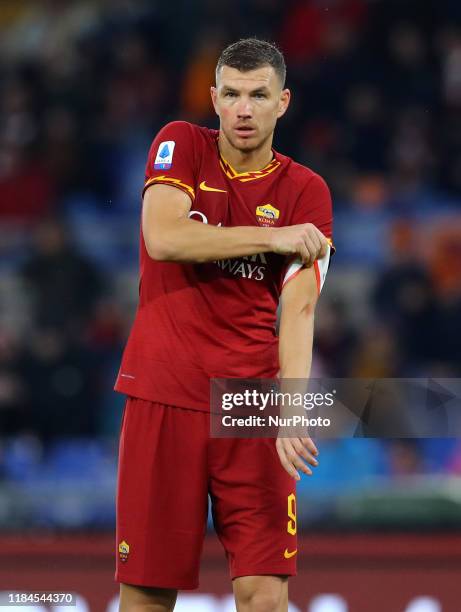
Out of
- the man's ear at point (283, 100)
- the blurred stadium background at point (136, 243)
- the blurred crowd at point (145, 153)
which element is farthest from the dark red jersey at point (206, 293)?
the blurred crowd at point (145, 153)

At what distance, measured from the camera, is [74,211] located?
8789 mm

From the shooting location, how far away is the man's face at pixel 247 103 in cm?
379

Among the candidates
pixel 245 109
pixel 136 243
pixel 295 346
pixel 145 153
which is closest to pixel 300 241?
pixel 295 346

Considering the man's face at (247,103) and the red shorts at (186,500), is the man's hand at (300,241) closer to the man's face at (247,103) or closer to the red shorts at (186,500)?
the man's face at (247,103)

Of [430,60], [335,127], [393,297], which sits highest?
[430,60]

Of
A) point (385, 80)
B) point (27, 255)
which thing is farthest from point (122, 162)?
point (385, 80)

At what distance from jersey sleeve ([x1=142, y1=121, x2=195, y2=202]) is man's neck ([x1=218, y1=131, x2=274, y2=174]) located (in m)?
0.11

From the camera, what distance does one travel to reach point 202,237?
362 centimetres

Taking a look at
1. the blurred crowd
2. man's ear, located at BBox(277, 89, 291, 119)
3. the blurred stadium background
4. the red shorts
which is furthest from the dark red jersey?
the blurred crowd

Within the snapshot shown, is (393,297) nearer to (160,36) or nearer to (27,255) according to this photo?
(27,255)

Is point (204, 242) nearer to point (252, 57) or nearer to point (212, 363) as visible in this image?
point (212, 363)

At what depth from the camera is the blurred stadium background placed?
17.8ft

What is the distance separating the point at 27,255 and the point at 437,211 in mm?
2883

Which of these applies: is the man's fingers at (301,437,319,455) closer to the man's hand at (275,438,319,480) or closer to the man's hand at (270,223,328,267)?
the man's hand at (275,438,319,480)
